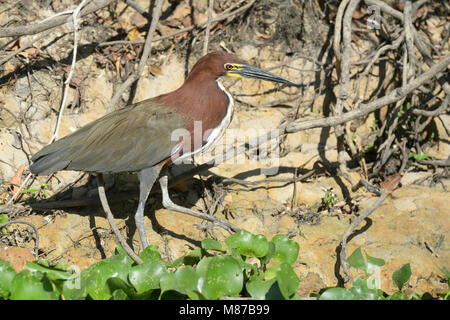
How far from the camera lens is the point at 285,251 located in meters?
3.50

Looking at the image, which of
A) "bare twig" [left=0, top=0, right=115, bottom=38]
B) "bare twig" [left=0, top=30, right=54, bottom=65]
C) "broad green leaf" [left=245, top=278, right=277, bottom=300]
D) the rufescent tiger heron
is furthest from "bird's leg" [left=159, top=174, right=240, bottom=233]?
"bare twig" [left=0, top=30, right=54, bottom=65]

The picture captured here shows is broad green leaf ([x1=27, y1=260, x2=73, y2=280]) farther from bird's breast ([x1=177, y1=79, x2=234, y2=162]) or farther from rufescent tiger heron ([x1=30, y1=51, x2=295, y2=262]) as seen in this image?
bird's breast ([x1=177, y1=79, x2=234, y2=162])

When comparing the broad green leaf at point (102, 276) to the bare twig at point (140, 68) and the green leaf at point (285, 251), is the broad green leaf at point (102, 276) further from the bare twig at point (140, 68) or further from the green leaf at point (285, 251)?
the bare twig at point (140, 68)

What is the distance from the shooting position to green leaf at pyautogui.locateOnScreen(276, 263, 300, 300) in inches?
114

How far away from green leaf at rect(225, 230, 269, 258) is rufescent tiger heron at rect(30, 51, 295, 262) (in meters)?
0.59

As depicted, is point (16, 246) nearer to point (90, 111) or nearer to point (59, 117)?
point (59, 117)

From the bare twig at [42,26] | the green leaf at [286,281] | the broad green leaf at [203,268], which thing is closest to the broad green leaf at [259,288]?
the green leaf at [286,281]

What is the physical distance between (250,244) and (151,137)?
3.78 feet

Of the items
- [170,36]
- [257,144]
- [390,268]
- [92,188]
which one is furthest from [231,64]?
[390,268]

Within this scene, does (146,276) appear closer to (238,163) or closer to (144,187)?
(144,187)

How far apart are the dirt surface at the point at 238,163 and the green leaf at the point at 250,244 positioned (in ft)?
1.82

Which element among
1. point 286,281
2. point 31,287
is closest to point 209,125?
point 286,281
